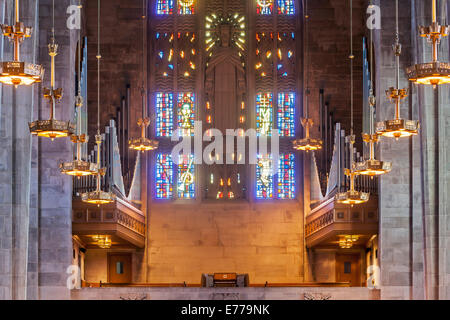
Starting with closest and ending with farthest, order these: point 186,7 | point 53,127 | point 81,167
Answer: point 53,127, point 81,167, point 186,7

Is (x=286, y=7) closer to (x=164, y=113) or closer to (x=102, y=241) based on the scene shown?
(x=164, y=113)

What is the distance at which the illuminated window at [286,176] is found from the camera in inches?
1346

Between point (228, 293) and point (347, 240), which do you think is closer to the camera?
point (228, 293)

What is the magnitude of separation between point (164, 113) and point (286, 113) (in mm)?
4396

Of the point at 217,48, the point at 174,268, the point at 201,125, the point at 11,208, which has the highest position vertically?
the point at 217,48

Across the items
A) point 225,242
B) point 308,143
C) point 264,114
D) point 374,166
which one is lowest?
point 225,242

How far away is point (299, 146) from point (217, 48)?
20.8ft

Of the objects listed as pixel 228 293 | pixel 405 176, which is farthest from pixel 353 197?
pixel 228 293

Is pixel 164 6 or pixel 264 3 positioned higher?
pixel 264 3

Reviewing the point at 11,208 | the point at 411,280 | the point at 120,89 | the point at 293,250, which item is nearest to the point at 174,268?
the point at 293,250

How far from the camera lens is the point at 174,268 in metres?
33.5

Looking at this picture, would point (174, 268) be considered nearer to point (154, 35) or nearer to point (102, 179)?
point (102, 179)

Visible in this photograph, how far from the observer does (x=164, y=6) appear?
35000 mm

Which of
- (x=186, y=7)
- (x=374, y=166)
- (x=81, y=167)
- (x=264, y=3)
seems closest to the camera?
(x=81, y=167)
